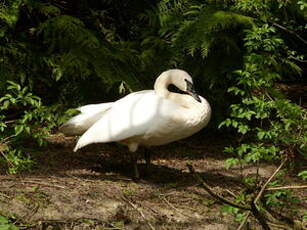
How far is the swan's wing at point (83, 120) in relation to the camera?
15.5ft

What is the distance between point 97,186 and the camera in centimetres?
427

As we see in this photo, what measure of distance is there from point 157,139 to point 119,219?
2.76 feet

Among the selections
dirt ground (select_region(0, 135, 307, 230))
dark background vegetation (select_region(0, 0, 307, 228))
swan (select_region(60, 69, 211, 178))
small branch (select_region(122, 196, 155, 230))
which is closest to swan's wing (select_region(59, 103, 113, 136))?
swan (select_region(60, 69, 211, 178))

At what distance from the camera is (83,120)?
4.73 meters

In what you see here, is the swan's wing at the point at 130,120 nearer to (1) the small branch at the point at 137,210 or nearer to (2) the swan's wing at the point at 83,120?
(2) the swan's wing at the point at 83,120

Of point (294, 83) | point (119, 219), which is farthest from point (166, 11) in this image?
point (294, 83)

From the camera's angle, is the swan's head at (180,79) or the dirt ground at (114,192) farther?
the swan's head at (180,79)

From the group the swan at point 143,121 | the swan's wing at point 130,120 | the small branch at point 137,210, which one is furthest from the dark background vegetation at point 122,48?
the small branch at point 137,210

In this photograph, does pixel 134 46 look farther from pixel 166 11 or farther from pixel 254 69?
pixel 254 69

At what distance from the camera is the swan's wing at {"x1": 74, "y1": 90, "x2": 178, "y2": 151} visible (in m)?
4.37

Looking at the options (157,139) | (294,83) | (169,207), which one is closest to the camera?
(169,207)

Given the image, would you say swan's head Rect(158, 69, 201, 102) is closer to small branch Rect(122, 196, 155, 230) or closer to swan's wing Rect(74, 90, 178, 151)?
swan's wing Rect(74, 90, 178, 151)

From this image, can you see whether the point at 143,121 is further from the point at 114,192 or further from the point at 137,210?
the point at 137,210

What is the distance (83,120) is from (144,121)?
61 centimetres
